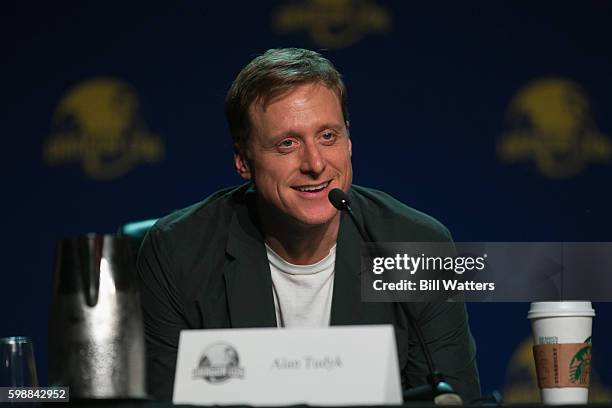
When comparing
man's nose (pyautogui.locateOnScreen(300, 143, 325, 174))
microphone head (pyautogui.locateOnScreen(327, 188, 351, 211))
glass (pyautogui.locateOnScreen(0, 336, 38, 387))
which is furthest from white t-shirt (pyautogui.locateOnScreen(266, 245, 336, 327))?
glass (pyautogui.locateOnScreen(0, 336, 38, 387))

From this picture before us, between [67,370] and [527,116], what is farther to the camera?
[527,116]

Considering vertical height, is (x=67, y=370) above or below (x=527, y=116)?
below

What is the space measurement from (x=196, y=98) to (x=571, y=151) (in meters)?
1.25

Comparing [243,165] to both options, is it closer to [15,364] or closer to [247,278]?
[247,278]

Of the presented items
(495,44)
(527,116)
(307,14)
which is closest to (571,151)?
(527,116)

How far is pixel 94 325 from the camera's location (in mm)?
1069

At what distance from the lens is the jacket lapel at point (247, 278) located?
2021 mm

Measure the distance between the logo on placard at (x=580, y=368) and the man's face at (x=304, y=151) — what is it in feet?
2.59

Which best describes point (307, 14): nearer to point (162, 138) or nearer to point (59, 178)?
point (162, 138)

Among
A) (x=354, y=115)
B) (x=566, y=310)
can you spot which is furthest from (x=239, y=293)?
(x=354, y=115)

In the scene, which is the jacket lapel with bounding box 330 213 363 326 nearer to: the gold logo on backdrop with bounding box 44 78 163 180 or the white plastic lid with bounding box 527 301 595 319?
the white plastic lid with bounding box 527 301 595 319

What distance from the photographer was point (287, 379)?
108cm

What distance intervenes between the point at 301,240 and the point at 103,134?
1.30 m

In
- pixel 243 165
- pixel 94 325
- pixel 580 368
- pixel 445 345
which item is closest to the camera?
pixel 94 325
